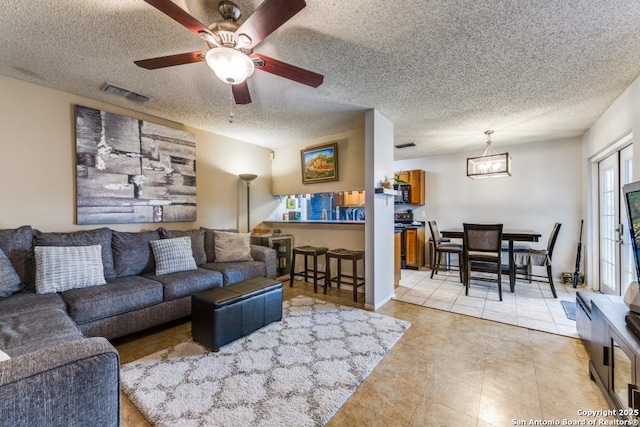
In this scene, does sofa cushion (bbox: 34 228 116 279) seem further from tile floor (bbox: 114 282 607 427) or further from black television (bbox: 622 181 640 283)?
black television (bbox: 622 181 640 283)

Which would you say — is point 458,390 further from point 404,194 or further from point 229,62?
point 404,194

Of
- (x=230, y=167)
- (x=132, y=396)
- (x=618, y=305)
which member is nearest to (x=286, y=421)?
(x=132, y=396)

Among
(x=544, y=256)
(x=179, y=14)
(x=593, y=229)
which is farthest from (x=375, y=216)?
(x=593, y=229)

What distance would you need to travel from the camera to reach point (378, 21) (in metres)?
1.70

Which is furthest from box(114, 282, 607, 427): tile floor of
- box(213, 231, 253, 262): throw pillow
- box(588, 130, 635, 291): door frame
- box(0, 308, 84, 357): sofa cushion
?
box(588, 130, 635, 291): door frame

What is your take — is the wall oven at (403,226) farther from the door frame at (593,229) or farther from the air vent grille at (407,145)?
the door frame at (593,229)

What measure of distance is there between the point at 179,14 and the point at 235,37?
1.04 ft

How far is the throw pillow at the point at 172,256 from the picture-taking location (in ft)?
9.40

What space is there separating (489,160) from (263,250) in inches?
141

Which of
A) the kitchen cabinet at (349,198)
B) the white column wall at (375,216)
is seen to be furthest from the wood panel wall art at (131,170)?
the white column wall at (375,216)

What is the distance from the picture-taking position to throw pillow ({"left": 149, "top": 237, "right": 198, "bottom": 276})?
9.40 ft

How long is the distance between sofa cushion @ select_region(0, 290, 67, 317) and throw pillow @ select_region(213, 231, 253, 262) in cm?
160

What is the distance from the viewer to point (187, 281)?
2686 millimetres

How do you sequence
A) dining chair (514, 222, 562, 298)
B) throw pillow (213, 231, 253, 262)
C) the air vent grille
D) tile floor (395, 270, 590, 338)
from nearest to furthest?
tile floor (395, 270, 590, 338) < throw pillow (213, 231, 253, 262) < dining chair (514, 222, 562, 298) < the air vent grille
